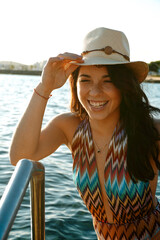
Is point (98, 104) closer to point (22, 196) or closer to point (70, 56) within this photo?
point (70, 56)

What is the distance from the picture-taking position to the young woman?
2.22 meters

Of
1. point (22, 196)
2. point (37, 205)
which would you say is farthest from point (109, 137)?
point (22, 196)

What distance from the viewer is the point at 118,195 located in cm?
222

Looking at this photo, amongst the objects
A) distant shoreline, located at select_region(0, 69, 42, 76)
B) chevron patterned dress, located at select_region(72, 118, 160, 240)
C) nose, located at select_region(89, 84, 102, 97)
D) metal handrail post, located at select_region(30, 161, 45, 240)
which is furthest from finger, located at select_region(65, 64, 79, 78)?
distant shoreline, located at select_region(0, 69, 42, 76)

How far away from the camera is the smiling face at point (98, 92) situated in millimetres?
2229

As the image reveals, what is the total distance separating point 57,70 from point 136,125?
0.68 meters

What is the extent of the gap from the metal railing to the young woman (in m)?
1.02

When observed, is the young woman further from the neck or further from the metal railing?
the metal railing

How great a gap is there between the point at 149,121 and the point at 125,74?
0.36 meters

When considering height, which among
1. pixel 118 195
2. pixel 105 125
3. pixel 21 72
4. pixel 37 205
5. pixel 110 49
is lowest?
pixel 21 72

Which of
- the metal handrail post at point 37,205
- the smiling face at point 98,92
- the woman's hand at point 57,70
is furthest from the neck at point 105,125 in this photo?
the metal handrail post at point 37,205

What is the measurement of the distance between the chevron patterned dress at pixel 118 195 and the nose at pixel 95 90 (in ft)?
1.12

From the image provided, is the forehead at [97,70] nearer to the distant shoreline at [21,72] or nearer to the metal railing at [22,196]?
the metal railing at [22,196]

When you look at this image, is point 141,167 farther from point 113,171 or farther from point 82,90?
point 82,90
